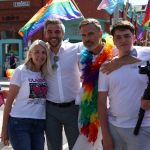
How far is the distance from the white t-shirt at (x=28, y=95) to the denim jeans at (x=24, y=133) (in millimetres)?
57

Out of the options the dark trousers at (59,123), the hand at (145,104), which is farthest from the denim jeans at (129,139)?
the dark trousers at (59,123)

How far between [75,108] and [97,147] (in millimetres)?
550

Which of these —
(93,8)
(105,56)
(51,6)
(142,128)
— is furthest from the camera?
(93,8)

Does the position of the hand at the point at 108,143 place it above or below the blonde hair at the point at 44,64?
below

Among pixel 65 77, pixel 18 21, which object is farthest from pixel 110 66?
pixel 18 21

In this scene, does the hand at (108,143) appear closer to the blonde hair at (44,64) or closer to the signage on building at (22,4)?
the blonde hair at (44,64)

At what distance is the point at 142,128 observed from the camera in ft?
10.6

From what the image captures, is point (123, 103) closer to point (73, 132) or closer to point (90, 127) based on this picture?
point (90, 127)

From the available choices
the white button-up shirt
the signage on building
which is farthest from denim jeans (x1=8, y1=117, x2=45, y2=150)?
the signage on building

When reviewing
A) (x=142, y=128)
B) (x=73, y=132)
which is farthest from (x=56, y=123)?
(x=142, y=128)

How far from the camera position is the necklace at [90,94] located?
12.3 ft

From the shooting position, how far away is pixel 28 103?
4031mm

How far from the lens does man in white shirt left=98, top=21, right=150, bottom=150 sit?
10.6 feet

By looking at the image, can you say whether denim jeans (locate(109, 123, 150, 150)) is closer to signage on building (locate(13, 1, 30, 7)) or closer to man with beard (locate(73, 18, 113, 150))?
man with beard (locate(73, 18, 113, 150))
